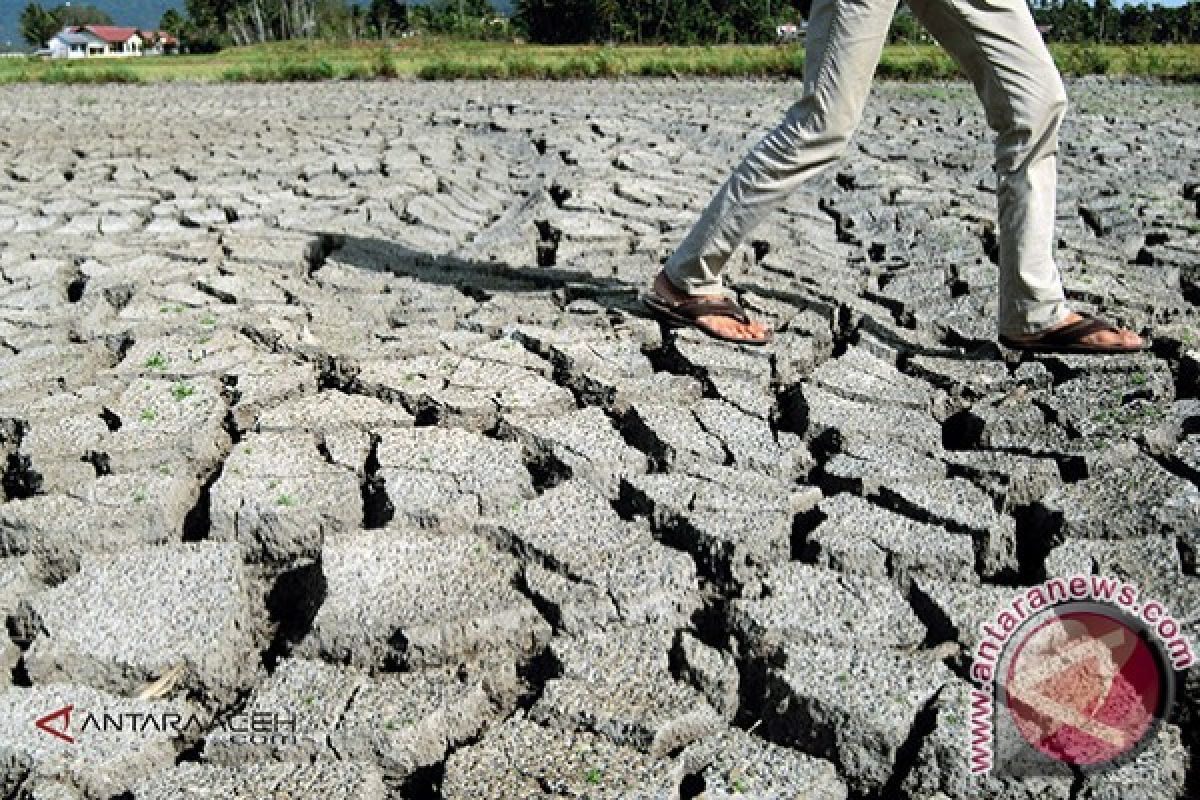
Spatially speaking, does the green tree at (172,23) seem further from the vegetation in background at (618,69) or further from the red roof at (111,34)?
the vegetation in background at (618,69)

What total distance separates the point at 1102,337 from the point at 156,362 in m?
2.32

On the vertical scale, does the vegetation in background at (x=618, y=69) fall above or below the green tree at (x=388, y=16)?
below

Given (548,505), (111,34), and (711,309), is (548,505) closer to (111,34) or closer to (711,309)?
(711,309)

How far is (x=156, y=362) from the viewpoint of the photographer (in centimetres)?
276

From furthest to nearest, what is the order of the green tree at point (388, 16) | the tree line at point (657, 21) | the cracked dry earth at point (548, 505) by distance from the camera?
the green tree at point (388, 16), the tree line at point (657, 21), the cracked dry earth at point (548, 505)

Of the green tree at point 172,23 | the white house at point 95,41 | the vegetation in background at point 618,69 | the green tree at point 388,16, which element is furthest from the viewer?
the white house at point 95,41

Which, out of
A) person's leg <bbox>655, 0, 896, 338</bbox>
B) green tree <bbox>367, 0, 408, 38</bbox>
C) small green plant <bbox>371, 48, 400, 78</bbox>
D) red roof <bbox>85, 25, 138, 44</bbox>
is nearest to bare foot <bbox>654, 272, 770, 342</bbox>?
person's leg <bbox>655, 0, 896, 338</bbox>

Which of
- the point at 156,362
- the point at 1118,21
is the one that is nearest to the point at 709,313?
the point at 156,362

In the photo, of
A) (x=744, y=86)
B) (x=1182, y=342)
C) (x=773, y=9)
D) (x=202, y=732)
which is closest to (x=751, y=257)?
(x=1182, y=342)

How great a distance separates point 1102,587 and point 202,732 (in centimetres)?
140

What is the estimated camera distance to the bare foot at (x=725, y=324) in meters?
2.82

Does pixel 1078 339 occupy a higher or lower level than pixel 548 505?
higher

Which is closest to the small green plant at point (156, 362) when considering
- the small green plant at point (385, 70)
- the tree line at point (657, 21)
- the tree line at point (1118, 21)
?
the small green plant at point (385, 70)

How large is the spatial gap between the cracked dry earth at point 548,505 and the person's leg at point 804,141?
7.4 inches
